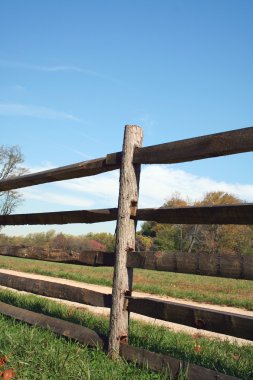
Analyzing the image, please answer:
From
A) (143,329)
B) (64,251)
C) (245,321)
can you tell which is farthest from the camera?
(143,329)

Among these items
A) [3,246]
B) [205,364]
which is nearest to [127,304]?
[205,364]

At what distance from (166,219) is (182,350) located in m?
1.46

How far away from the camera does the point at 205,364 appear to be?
3451mm

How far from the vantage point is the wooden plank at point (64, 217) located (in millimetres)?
3997

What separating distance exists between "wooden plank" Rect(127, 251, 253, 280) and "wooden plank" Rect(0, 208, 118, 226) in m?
0.54

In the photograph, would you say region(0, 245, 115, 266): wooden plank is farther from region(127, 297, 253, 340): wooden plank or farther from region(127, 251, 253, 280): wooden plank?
region(127, 297, 253, 340): wooden plank

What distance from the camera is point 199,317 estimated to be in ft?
9.97

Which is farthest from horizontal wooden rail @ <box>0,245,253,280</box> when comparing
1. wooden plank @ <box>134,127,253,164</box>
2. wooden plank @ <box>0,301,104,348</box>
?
wooden plank @ <box>134,127,253,164</box>

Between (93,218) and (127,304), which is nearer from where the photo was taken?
(127,304)

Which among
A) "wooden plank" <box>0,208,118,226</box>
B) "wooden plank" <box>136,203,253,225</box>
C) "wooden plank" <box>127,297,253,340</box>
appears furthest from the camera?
"wooden plank" <box>0,208,118,226</box>

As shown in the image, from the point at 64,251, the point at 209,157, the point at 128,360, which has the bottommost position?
the point at 128,360

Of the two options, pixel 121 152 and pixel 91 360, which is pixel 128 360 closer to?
pixel 91 360

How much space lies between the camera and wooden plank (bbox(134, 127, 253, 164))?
2936mm

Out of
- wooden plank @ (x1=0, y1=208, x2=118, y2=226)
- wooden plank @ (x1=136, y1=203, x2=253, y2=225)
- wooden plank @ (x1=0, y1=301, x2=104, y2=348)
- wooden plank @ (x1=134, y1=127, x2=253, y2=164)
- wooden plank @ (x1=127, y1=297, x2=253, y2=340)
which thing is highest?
wooden plank @ (x1=134, y1=127, x2=253, y2=164)
